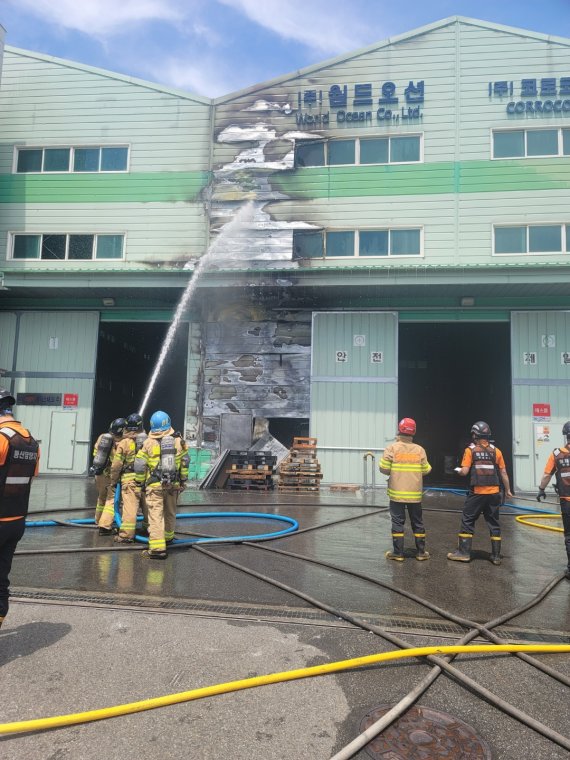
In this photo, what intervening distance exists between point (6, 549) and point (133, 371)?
19444mm

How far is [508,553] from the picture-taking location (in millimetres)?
7520

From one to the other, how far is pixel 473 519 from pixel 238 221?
41.3ft

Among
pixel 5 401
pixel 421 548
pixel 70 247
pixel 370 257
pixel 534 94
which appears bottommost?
pixel 421 548

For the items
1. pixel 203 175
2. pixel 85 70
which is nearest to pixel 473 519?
pixel 203 175

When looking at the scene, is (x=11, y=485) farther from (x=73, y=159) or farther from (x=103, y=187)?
(x=73, y=159)

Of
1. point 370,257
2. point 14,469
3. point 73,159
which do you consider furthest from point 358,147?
point 14,469

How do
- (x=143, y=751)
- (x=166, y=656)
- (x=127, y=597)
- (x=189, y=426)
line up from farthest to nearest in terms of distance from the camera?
(x=189, y=426) < (x=127, y=597) < (x=166, y=656) < (x=143, y=751)

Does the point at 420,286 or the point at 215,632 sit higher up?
the point at 420,286

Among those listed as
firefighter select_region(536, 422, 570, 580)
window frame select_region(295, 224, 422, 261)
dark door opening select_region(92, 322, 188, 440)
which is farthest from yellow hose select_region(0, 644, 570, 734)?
dark door opening select_region(92, 322, 188, 440)

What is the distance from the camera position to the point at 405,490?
699cm

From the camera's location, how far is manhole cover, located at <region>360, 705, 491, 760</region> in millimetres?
2777

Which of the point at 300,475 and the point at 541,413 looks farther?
the point at 541,413

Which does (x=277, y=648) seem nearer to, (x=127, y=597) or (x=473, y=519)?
(x=127, y=597)

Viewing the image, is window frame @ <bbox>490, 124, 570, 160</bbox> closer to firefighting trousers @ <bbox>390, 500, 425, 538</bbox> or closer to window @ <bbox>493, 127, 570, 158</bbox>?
window @ <bbox>493, 127, 570, 158</bbox>
